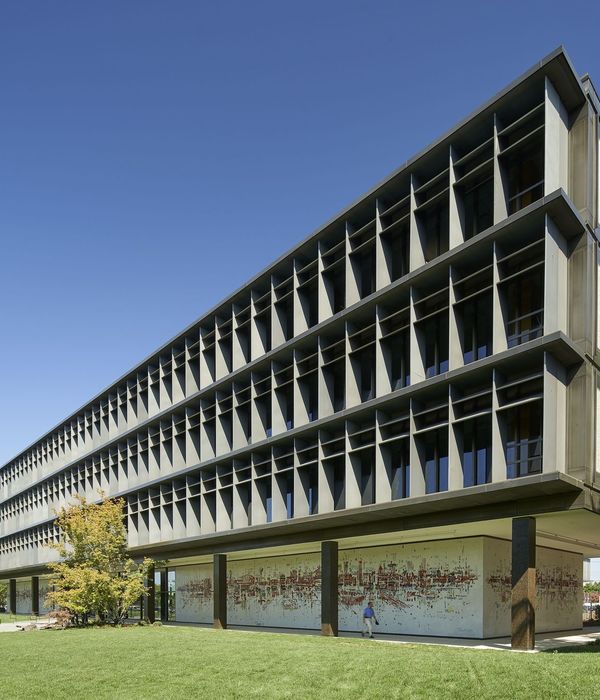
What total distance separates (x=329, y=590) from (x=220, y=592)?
1247cm

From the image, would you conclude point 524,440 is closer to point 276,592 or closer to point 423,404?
point 423,404

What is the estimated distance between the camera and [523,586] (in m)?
26.2

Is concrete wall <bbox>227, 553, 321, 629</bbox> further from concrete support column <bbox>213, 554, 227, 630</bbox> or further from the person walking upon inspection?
the person walking

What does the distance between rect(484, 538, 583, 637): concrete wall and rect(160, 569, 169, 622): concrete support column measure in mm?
30194

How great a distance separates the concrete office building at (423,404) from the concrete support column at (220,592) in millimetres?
266

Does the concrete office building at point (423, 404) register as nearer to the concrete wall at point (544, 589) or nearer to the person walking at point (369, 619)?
the concrete wall at point (544, 589)

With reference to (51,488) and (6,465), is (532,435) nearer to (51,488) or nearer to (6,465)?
(51,488)

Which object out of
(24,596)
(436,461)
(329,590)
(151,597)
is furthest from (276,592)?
(24,596)

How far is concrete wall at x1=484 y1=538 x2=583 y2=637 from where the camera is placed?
33.2 metres

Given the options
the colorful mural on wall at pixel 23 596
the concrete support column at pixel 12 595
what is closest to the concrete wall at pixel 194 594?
the concrete support column at pixel 12 595

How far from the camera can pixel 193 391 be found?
51094mm

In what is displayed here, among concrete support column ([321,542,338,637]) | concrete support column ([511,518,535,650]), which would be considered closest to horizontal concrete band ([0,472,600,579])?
concrete support column ([511,518,535,650])

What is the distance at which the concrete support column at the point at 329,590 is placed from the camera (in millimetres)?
35406

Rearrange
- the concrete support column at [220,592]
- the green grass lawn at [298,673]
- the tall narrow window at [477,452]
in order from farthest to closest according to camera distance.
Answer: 1. the concrete support column at [220,592]
2. the tall narrow window at [477,452]
3. the green grass lawn at [298,673]
